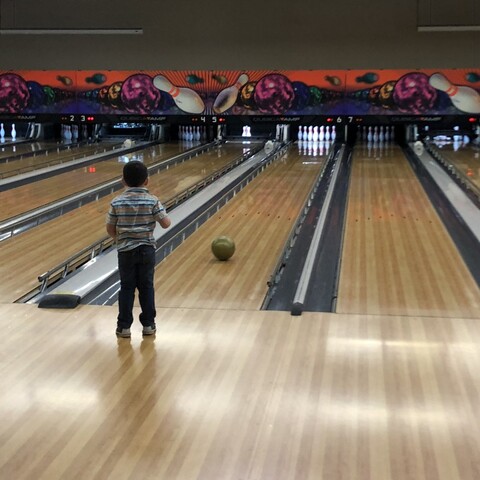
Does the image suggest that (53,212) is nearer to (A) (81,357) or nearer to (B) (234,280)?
(B) (234,280)

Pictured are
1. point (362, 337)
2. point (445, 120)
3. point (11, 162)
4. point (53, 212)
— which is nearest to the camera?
point (362, 337)

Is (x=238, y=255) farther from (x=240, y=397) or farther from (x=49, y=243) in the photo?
(x=240, y=397)

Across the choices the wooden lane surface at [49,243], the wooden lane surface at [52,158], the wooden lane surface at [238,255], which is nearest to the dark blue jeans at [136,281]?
the wooden lane surface at [238,255]

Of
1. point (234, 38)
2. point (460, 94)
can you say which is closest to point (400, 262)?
point (460, 94)

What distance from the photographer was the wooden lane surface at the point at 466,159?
8523 millimetres

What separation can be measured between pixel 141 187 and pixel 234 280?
133cm

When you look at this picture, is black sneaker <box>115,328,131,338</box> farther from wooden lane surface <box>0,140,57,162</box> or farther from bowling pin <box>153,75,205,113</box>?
bowling pin <box>153,75,205,113</box>

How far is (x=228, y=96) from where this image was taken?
38.9ft

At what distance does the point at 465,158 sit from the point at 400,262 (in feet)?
19.5

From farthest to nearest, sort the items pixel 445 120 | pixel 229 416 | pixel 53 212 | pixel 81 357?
pixel 445 120, pixel 53 212, pixel 81 357, pixel 229 416

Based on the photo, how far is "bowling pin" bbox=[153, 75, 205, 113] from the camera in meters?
11.9

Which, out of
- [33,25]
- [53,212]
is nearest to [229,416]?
[53,212]

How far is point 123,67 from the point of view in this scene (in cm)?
1302

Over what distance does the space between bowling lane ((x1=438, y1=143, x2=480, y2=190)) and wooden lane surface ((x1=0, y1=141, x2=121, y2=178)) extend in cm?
521
